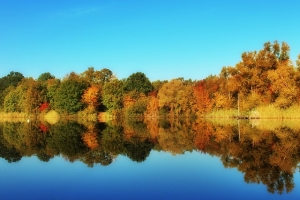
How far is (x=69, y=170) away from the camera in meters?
12.8

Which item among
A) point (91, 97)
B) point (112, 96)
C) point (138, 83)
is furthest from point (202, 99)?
point (91, 97)

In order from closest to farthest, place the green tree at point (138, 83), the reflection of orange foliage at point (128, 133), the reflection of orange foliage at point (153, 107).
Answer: the reflection of orange foliage at point (128, 133), the reflection of orange foliage at point (153, 107), the green tree at point (138, 83)

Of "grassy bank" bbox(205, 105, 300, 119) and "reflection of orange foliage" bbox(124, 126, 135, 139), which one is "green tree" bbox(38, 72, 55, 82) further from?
"reflection of orange foliage" bbox(124, 126, 135, 139)

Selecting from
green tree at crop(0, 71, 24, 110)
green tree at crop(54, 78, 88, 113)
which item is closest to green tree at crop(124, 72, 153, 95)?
green tree at crop(54, 78, 88, 113)

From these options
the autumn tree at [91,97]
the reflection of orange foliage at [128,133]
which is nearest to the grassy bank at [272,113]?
the reflection of orange foliage at [128,133]

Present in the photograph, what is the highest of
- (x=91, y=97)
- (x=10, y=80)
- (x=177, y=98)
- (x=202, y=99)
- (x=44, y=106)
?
(x=10, y=80)

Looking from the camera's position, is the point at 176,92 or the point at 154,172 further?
the point at 176,92

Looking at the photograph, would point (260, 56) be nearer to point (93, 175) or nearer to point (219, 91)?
point (219, 91)

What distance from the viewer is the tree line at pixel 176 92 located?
152 ft

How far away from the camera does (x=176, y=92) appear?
63.4m

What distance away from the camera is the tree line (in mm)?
46375

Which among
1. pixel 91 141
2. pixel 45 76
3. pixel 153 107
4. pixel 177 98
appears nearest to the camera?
pixel 91 141

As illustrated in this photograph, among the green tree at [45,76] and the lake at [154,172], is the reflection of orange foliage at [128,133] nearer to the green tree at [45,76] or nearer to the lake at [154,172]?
the lake at [154,172]

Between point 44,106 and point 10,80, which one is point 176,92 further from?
point 10,80
